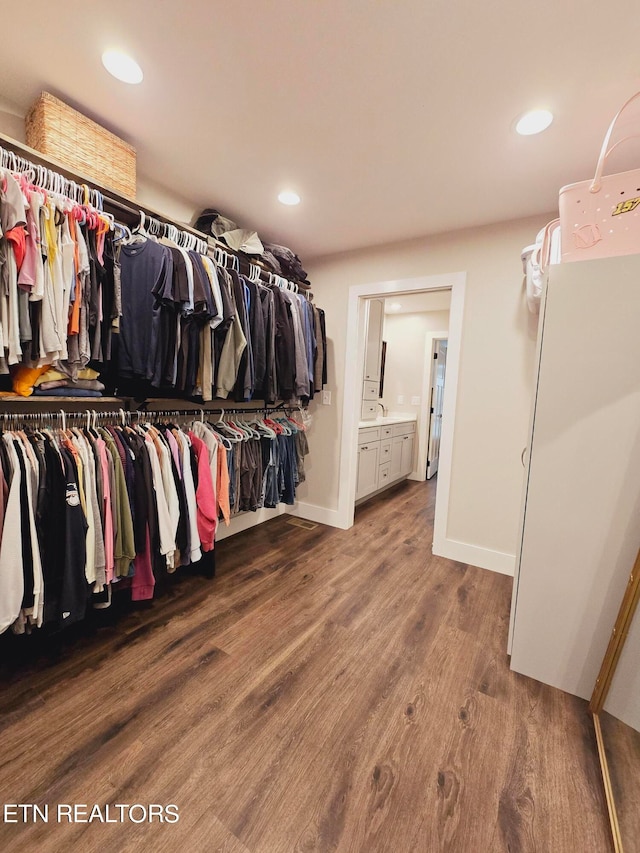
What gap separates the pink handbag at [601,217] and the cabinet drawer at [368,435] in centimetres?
226

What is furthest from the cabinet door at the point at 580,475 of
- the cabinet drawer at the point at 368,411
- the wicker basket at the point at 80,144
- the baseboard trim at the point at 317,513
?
the cabinet drawer at the point at 368,411

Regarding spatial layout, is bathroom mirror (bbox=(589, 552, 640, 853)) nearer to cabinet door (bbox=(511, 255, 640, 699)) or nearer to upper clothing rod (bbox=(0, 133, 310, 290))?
cabinet door (bbox=(511, 255, 640, 699))

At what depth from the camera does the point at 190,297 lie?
5.95 ft

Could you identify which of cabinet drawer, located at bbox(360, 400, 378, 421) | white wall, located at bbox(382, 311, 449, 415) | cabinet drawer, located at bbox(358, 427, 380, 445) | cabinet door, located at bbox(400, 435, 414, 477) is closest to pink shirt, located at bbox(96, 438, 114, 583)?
cabinet drawer, located at bbox(358, 427, 380, 445)

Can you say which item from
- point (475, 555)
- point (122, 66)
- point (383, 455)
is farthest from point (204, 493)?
point (383, 455)

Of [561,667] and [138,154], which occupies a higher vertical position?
[138,154]

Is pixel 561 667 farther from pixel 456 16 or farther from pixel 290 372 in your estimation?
pixel 456 16

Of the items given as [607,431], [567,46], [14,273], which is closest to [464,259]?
[567,46]

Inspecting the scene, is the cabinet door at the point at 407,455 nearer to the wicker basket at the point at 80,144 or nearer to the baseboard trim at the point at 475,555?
the baseboard trim at the point at 475,555

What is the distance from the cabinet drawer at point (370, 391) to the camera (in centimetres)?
410

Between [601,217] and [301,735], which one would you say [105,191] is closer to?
[601,217]

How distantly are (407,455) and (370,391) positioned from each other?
1253 mm

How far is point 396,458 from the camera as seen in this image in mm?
4543

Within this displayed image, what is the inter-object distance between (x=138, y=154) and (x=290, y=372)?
60.1 inches
